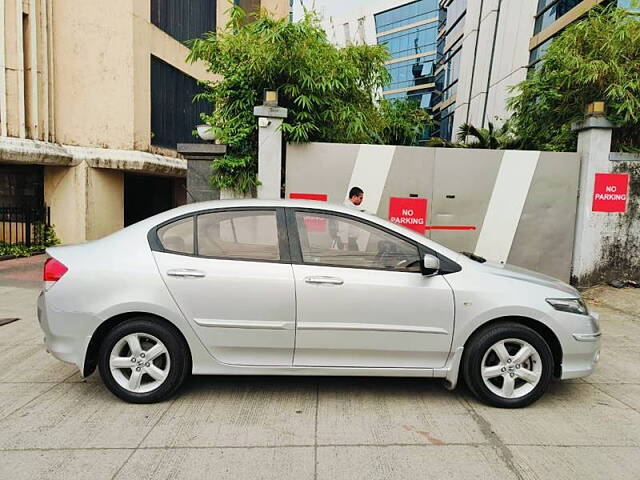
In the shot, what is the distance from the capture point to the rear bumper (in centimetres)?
363

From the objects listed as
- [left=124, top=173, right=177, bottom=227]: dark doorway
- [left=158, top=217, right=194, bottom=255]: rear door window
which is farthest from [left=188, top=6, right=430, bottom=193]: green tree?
[left=124, top=173, right=177, bottom=227]: dark doorway

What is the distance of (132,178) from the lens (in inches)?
623

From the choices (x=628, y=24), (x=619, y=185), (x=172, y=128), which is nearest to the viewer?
(x=628, y=24)

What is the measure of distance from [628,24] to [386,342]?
6.60m

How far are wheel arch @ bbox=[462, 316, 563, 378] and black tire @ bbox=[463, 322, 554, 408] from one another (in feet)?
0.08

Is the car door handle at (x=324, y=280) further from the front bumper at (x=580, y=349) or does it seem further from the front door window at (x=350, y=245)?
the front bumper at (x=580, y=349)

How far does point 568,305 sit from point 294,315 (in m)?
2.13

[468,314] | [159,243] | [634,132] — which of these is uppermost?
[634,132]

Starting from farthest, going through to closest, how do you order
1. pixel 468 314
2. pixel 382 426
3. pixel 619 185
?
pixel 619 185, pixel 468 314, pixel 382 426

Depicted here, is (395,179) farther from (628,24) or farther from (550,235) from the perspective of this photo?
(628,24)

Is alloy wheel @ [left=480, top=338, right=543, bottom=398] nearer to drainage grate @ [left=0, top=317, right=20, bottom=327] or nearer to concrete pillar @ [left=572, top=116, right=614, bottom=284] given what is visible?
concrete pillar @ [left=572, top=116, right=614, bottom=284]

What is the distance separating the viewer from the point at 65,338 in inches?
144

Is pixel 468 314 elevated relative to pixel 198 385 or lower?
elevated

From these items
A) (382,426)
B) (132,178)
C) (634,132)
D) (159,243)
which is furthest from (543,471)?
(132,178)
